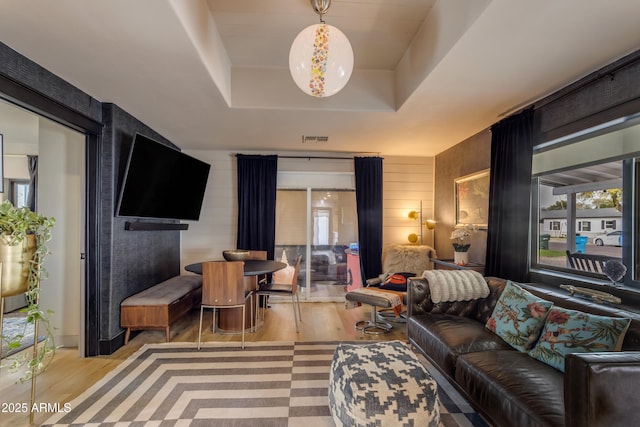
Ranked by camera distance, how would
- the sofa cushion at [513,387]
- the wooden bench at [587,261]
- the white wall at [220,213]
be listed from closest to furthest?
1. the sofa cushion at [513,387]
2. the wooden bench at [587,261]
3. the white wall at [220,213]

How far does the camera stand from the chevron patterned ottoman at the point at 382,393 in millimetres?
1535

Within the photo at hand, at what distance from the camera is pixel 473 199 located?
382 centimetres

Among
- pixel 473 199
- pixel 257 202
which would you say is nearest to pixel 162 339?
pixel 257 202

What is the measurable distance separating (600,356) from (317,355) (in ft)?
6.98

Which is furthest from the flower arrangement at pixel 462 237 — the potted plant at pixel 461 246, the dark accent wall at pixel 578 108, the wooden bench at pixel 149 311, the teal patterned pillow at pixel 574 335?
the wooden bench at pixel 149 311

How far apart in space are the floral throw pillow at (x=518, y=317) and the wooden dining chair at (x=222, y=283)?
2229 mm

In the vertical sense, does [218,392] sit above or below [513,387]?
below

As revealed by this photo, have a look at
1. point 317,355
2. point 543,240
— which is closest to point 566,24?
point 543,240

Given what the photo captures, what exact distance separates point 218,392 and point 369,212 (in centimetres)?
317

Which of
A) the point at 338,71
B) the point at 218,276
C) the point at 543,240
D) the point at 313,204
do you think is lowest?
the point at 218,276

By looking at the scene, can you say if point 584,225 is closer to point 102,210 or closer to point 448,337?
point 448,337

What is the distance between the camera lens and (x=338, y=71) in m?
Answer: 1.89

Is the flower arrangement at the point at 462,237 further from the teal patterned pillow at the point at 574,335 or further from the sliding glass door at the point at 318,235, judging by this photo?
the teal patterned pillow at the point at 574,335

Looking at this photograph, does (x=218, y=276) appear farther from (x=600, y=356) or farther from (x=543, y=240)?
(x=543, y=240)
